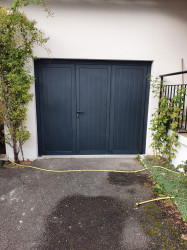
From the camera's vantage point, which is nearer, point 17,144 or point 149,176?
point 149,176

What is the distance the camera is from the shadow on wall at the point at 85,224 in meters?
1.76

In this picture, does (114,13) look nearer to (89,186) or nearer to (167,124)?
(167,124)

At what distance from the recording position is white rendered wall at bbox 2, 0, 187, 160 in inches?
132

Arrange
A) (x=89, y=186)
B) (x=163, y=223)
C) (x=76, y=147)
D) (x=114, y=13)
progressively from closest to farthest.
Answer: (x=163, y=223), (x=89, y=186), (x=114, y=13), (x=76, y=147)

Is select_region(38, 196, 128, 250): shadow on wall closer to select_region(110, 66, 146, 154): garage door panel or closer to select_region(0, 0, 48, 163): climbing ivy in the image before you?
select_region(110, 66, 146, 154): garage door panel

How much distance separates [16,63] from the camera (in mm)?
3088

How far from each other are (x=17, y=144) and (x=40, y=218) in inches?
81.3

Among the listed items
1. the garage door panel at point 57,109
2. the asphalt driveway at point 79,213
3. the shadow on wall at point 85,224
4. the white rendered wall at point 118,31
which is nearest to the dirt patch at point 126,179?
the asphalt driveway at point 79,213

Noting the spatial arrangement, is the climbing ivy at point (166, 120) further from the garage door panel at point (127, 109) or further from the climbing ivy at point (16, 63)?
the climbing ivy at point (16, 63)

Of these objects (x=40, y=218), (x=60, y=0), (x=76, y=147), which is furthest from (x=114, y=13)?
(x=40, y=218)

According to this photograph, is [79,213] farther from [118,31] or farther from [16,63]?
[118,31]

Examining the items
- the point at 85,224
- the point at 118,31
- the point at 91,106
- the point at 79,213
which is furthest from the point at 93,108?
the point at 85,224

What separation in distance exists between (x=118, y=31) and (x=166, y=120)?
6.58ft

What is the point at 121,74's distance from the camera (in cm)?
372
